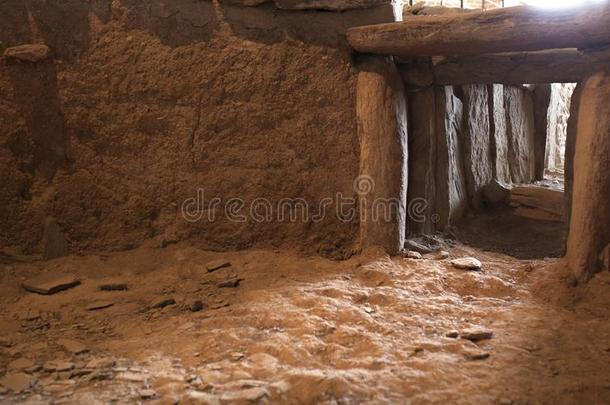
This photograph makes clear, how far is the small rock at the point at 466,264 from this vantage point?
3.23 metres

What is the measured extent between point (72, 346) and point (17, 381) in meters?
0.33

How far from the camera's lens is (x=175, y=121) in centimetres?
330

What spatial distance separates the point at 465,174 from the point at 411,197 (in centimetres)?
88

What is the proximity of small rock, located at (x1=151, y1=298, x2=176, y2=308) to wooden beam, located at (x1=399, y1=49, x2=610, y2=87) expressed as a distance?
212 centimetres

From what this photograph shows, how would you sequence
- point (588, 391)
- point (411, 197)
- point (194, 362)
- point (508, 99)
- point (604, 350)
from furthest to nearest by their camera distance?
point (508, 99) → point (411, 197) → point (604, 350) → point (194, 362) → point (588, 391)

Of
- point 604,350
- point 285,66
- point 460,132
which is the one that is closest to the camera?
point 604,350

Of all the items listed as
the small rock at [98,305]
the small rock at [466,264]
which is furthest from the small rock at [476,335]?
the small rock at [98,305]

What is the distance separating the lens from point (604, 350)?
2305 mm

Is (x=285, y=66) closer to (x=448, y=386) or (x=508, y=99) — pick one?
(x=448, y=386)

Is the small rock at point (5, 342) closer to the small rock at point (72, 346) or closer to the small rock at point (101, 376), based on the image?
the small rock at point (72, 346)

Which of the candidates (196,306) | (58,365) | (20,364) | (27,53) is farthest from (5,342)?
(27,53)

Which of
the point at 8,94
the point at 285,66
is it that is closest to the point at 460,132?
the point at 285,66

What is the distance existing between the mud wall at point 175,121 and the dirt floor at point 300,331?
9.2 inches

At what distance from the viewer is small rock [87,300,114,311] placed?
2.74 m
